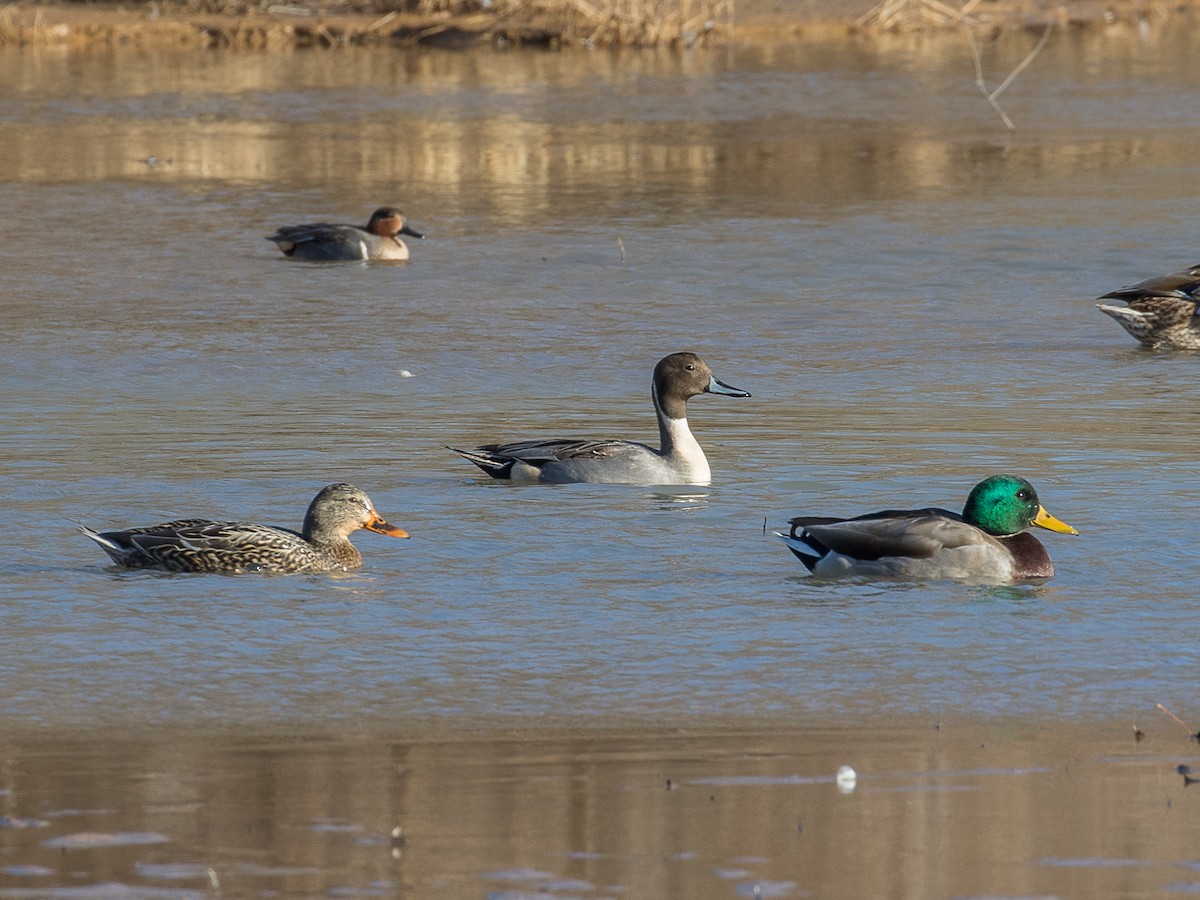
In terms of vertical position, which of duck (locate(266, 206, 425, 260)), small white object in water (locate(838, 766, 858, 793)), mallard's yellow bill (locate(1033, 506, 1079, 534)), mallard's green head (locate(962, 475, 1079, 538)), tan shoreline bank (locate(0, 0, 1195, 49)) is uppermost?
tan shoreline bank (locate(0, 0, 1195, 49))

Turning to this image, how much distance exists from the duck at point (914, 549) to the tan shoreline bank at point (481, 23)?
22560 millimetres

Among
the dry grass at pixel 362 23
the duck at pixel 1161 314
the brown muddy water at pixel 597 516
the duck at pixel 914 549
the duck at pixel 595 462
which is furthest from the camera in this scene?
the dry grass at pixel 362 23

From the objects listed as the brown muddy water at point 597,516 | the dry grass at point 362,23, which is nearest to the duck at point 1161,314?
the brown muddy water at point 597,516

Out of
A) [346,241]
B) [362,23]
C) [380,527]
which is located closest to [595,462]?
[380,527]

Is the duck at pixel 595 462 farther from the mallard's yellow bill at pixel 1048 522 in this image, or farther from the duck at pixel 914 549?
the mallard's yellow bill at pixel 1048 522

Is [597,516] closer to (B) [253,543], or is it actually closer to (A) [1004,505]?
(B) [253,543]

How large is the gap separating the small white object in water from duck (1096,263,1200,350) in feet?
27.2

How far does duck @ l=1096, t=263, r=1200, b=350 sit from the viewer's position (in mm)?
13422

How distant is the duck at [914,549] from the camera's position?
8.01m

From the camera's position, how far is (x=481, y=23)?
31.5 metres

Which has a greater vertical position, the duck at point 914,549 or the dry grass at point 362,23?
the dry grass at point 362,23

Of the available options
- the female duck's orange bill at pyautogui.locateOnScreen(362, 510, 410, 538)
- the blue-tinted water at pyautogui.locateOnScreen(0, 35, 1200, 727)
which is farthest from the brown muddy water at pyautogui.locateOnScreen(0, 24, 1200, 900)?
the female duck's orange bill at pyautogui.locateOnScreen(362, 510, 410, 538)

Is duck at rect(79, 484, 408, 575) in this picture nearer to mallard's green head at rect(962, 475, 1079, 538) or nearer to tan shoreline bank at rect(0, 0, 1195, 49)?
mallard's green head at rect(962, 475, 1079, 538)

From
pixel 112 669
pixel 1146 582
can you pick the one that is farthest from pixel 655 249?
pixel 112 669
